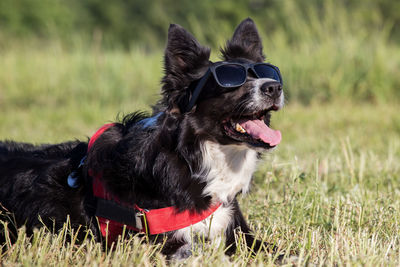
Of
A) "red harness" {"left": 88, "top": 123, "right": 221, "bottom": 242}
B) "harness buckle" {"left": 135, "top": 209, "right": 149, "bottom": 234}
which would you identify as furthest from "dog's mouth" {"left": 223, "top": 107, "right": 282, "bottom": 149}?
"harness buckle" {"left": 135, "top": 209, "right": 149, "bottom": 234}

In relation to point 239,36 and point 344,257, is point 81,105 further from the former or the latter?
point 344,257

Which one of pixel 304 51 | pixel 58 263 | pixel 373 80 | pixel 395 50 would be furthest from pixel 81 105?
pixel 58 263

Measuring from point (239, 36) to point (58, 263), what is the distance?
1.73 metres

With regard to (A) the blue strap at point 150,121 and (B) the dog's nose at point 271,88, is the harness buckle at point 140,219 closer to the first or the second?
(A) the blue strap at point 150,121

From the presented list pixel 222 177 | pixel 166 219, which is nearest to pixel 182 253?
pixel 166 219

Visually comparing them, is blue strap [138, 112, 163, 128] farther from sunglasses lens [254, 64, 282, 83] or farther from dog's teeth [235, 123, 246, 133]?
sunglasses lens [254, 64, 282, 83]

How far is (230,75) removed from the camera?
283 cm

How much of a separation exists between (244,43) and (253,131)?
2.07 ft

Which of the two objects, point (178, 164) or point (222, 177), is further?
point (222, 177)

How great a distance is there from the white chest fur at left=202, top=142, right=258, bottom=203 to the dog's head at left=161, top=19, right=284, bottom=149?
3.3 inches

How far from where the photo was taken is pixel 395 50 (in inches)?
349

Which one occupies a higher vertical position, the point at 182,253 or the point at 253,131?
the point at 253,131

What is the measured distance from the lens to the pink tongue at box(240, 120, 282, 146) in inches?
111

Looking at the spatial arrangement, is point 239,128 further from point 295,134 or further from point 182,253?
point 295,134
